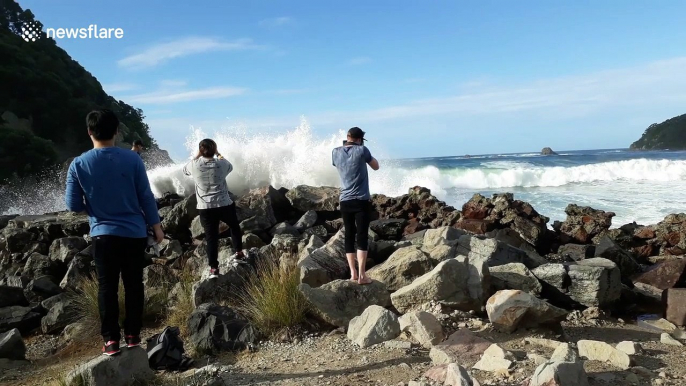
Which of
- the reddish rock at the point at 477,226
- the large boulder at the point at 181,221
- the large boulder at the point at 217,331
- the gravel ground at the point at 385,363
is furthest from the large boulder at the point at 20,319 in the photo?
the reddish rock at the point at 477,226

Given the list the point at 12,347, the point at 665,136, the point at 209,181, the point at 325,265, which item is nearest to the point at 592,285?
the point at 325,265

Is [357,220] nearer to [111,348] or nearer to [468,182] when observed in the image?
[111,348]

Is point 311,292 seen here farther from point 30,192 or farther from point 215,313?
point 30,192

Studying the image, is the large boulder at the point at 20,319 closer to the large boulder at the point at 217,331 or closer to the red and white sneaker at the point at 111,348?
the large boulder at the point at 217,331

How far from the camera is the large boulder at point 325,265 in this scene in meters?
5.79

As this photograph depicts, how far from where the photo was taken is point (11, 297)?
25.5 feet

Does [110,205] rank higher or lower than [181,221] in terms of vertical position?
higher

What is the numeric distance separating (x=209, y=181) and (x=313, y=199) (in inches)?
187

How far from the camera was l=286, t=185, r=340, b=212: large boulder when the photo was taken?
10.7m

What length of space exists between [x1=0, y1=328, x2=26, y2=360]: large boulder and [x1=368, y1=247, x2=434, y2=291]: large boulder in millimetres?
3753

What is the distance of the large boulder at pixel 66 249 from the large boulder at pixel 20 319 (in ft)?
6.32

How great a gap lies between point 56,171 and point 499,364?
32006 mm

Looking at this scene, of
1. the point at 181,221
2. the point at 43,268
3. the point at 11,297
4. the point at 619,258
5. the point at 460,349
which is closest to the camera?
the point at 460,349

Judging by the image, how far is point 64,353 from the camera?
5758mm
